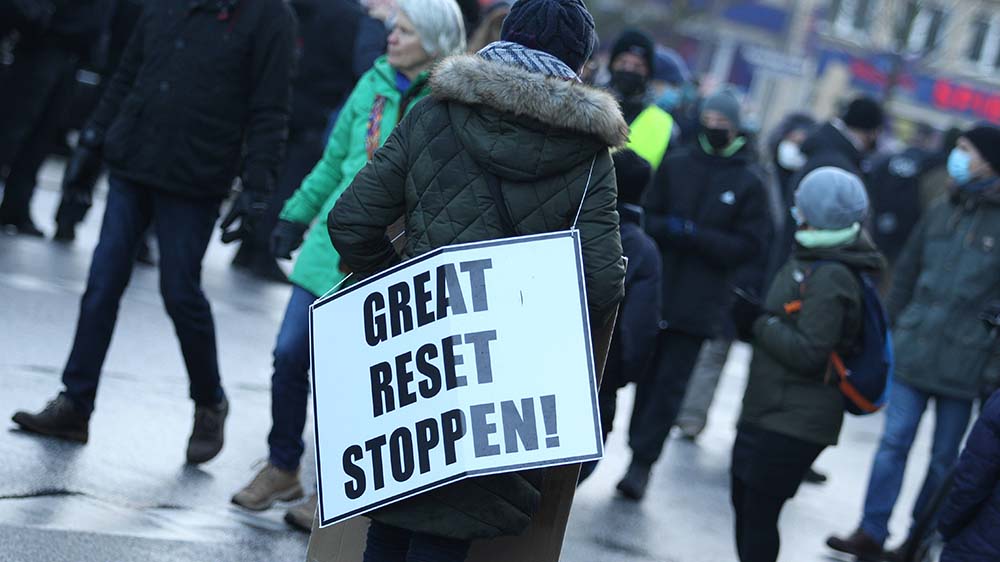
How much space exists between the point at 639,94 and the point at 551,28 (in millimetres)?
3456

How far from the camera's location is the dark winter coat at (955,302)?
24.2ft

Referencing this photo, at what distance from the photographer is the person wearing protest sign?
3.88 m

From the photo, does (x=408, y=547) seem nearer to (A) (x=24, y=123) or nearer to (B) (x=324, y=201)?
(B) (x=324, y=201)

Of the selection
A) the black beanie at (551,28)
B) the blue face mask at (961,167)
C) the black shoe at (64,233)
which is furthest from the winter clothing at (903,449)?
the black shoe at (64,233)

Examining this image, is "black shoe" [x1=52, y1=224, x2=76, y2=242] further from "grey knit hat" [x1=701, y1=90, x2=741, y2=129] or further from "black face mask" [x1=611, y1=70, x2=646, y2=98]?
"black face mask" [x1=611, y1=70, x2=646, y2=98]

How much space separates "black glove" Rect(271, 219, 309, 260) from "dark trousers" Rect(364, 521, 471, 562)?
165 centimetres

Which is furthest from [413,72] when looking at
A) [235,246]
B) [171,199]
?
[235,246]

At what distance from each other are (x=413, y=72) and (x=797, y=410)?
72.2 inches

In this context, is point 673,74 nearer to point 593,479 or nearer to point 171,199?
point 593,479

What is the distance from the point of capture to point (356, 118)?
5703 millimetres

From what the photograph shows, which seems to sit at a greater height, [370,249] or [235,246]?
[370,249]

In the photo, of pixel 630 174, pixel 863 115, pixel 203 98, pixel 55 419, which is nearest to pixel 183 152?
pixel 203 98

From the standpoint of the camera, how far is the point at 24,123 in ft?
33.6

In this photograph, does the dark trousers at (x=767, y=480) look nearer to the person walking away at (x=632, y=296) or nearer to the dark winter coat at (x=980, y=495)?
the person walking away at (x=632, y=296)
